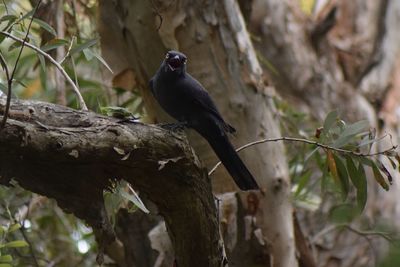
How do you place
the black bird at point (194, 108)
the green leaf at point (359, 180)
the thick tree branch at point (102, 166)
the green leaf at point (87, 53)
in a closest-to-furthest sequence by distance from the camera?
the thick tree branch at point (102, 166)
the green leaf at point (359, 180)
the green leaf at point (87, 53)
the black bird at point (194, 108)

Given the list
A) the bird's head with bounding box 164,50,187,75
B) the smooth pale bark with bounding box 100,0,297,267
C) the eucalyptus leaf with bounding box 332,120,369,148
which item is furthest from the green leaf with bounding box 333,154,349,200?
the smooth pale bark with bounding box 100,0,297,267

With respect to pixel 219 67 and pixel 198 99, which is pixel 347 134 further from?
pixel 219 67

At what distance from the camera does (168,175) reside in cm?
234

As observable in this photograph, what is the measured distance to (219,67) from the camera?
4.00 metres

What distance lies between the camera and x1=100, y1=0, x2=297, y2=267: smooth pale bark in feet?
12.8

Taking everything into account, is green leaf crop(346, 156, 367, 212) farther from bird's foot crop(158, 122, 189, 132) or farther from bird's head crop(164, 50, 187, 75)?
bird's head crop(164, 50, 187, 75)

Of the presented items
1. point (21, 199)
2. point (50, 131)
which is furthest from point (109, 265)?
point (50, 131)

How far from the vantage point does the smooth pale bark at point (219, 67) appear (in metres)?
3.90

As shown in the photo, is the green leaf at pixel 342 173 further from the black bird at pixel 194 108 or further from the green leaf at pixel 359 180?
the black bird at pixel 194 108

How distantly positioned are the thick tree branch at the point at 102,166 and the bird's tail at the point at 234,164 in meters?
0.50

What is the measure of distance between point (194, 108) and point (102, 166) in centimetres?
95

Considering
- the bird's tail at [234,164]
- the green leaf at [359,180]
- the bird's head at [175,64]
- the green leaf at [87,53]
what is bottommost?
the green leaf at [359,180]

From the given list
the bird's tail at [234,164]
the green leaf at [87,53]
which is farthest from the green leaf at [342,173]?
the green leaf at [87,53]

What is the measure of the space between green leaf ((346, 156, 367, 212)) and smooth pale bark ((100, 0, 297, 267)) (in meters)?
1.07
